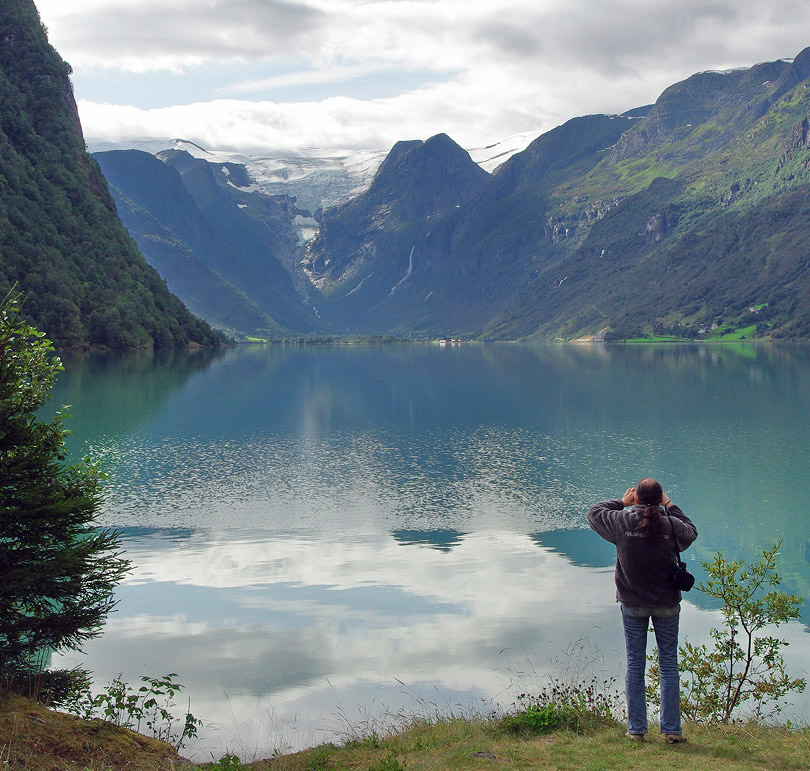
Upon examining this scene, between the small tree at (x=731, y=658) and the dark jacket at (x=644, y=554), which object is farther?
the small tree at (x=731, y=658)

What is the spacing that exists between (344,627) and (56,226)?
16855cm

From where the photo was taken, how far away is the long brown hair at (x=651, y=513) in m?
11.8

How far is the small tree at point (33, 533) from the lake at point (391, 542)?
309cm

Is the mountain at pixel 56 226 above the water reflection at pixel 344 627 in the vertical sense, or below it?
above

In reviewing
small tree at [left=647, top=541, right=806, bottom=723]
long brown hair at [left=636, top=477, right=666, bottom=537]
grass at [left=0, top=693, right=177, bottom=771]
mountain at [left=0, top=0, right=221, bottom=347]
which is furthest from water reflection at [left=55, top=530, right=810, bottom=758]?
mountain at [left=0, top=0, right=221, bottom=347]

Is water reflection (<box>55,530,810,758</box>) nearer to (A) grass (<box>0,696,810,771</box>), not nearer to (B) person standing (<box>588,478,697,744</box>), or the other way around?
(A) grass (<box>0,696,810,771</box>)

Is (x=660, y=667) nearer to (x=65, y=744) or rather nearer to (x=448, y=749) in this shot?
(x=448, y=749)

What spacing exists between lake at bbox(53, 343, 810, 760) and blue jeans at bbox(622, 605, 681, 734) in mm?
4218

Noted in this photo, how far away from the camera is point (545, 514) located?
33.2 m

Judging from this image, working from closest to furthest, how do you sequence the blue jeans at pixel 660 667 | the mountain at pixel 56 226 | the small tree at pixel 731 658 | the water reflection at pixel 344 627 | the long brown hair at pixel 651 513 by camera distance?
1. the long brown hair at pixel 651 513
2. the blue jeans at pixel 660 667
3. the small tree at pixel 731 658
4. the water reflection at pixel 344 627
5. the mountain at pixel 56 226

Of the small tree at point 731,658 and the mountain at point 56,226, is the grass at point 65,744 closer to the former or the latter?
the small tree at point 731,658

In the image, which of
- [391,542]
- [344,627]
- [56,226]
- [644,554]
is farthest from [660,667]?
[56,226]

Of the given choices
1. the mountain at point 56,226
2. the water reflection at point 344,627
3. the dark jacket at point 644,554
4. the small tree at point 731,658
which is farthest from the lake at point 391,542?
the mountain at point 56,226

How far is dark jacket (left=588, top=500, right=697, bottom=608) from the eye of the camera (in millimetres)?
11852
